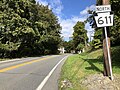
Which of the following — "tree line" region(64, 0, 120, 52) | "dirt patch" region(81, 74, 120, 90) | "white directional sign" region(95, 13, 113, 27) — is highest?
"tree line" region(64, 0, 120, 52)

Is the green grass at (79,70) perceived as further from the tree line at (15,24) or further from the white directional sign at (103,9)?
the tree line at (15,24)

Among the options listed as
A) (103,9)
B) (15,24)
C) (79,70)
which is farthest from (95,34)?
(103,9)

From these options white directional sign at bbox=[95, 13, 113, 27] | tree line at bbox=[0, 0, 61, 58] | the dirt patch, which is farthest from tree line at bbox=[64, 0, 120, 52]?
tree line at bbox=[0, 0, 61, 58]

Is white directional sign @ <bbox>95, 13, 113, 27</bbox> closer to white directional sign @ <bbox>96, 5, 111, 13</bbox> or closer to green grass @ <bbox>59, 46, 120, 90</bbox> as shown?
white directional sign @ <bbox>96, 5, 111, 13</bbox>

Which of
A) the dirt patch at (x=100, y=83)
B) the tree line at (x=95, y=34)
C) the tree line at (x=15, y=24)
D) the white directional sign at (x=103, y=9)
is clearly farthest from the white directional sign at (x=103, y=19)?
the tree line at (x=15, y=24)

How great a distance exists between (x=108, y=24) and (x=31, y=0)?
42241 millimetres

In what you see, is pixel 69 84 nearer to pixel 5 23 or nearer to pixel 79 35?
pixel 5 23

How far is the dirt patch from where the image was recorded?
922cm

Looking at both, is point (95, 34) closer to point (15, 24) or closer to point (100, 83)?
point (15, 24)

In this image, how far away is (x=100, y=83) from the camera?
979cm

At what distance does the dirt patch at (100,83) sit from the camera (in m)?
9.22

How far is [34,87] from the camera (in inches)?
400

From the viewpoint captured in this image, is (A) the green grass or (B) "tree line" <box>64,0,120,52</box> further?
(B) "tree line" <box>64,0,120,52</box>

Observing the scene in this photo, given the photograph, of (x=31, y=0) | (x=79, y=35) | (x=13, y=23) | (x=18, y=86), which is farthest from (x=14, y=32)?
(x=79, y=35)
